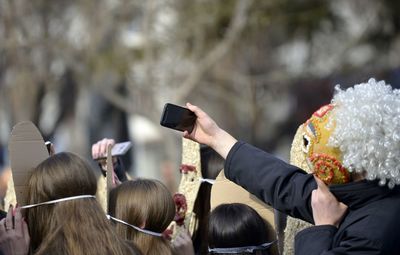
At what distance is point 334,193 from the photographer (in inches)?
133

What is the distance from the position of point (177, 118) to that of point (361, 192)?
848 millimetres

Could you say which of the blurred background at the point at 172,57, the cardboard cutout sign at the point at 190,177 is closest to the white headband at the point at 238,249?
the cardboard cutout sign at the point at 190,177

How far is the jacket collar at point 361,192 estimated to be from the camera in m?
3.34

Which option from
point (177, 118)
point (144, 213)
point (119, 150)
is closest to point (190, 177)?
point (119, 150)

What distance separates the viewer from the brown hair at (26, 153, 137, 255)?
342 centimetres

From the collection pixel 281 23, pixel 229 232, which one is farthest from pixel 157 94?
pixel 229 232

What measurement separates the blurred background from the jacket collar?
9.30m

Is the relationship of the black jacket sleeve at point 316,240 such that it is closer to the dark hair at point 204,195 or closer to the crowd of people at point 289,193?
the crowd of people at point 289,193

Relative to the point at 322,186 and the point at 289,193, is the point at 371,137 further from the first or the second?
the point at 289,193

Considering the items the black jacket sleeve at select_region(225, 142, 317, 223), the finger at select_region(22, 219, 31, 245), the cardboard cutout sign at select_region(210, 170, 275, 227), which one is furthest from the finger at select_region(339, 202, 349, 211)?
the finger at select_region(22, 219, 31, 245)

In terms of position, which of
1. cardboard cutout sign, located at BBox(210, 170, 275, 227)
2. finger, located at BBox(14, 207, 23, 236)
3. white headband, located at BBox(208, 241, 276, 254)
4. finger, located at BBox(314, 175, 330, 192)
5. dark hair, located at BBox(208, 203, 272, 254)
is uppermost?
finger, located at BBox(314, 175, 330, 192)

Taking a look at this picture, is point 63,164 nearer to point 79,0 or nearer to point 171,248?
point 171,248

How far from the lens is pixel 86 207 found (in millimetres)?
3539

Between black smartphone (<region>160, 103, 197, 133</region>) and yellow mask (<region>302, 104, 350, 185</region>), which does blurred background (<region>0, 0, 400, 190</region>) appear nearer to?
black smartphone (<region>160, 103, 197, 133</region>)
